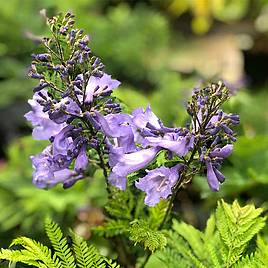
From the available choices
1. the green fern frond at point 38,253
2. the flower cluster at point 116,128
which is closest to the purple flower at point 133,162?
the flower cluster at point 116,128

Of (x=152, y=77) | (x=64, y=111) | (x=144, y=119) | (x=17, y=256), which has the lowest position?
(x=17, y=256)

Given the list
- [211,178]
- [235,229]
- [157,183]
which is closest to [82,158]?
[157,183]

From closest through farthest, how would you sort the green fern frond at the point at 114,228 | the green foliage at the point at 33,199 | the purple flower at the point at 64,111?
1. the purple flower at the point at 64,111
2. the green fern frond at the point at 114,228
3. the green foliage at the point at 33,199

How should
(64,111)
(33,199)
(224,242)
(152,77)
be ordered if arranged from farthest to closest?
(152,77), (33,199), (224,242), (64,111)

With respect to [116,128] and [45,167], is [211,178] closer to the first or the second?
[116,128]

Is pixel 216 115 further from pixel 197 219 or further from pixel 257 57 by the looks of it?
pixel 257 57

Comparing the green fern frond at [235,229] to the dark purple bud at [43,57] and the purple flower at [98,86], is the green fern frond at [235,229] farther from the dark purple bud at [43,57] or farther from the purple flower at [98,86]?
the dark purple bud at [43,57]

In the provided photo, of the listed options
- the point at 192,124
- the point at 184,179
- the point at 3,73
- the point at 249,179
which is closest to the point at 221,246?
the point at 184,179
